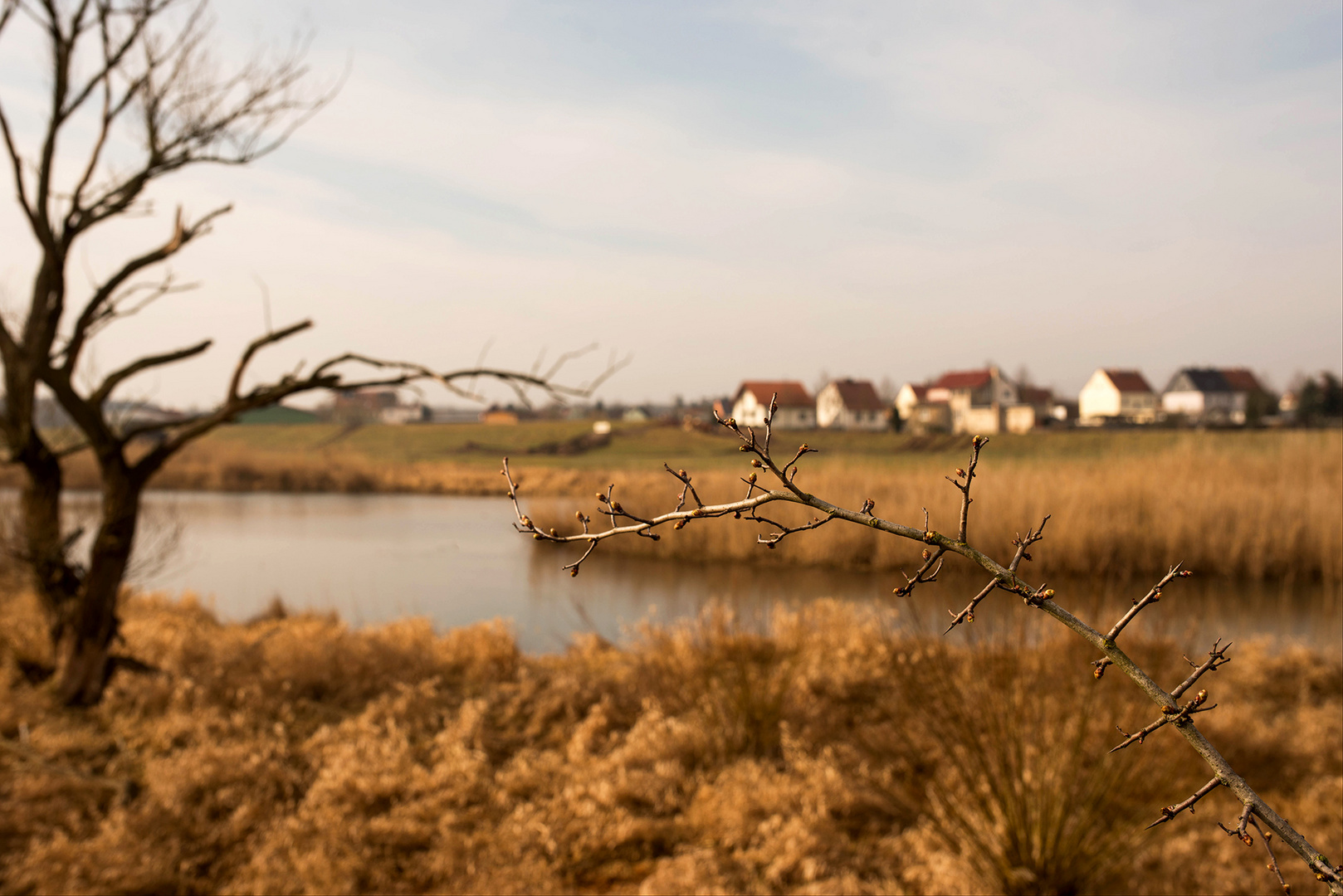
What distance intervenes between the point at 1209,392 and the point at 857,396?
14797 mm

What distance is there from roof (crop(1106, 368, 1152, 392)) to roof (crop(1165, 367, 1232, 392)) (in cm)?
144

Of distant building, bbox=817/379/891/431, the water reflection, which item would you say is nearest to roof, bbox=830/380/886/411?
distant building, bbox=817/379/891/431

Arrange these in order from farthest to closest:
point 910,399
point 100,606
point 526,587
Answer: point 910,399
point 526,587
point 100,606

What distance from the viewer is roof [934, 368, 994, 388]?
39.2m

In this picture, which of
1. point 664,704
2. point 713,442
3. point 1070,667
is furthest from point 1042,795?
point 713,442

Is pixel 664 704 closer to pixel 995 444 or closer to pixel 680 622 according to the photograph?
pixel 680 622

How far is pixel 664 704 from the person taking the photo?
561 cm

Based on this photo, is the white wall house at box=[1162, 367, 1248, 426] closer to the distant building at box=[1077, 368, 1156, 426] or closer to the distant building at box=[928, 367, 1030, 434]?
the distant building at box=[1077, 368, 1156, 426]

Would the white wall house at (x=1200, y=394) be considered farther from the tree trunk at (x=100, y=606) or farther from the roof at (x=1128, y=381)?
the tree trunk at (x=100, y=606)

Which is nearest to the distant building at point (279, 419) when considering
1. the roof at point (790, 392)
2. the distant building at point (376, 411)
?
the distant building at point (376, 411)

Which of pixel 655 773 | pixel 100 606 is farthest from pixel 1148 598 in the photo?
pixel 100 606

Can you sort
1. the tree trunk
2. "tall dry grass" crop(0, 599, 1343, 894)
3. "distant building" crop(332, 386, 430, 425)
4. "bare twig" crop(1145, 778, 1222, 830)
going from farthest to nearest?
"distant building" crop(332, 386, 430, 425) < the tree trunk < "tall dry grass" crop(0, 599, 1343, 894) < "bare twig" crop(1145, 778, 1222, 830)

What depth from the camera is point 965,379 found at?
40.1 m

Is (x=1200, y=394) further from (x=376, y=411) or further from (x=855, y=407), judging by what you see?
(x=376, y=411)
